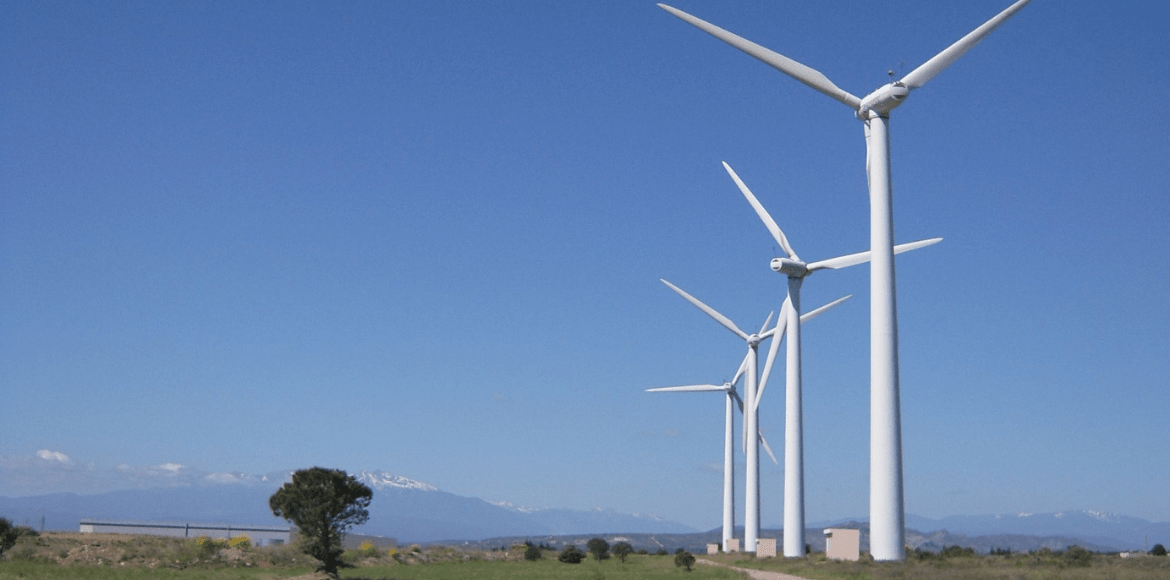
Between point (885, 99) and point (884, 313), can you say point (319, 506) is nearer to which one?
point (884, 313)

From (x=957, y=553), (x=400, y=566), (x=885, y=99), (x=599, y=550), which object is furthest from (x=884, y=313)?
(x=599, y=550)

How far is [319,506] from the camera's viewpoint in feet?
224

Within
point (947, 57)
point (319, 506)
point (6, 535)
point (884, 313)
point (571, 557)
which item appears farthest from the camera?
point (571, 557)

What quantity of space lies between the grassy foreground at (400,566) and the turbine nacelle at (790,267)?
19.8 metres

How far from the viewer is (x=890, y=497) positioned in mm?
48875

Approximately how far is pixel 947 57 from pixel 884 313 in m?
13.8

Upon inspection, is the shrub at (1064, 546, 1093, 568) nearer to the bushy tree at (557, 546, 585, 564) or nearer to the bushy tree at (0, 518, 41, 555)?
the bushy tree at (557, 546, 585, 564)

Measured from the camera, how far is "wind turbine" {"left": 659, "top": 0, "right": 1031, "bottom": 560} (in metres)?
48.7

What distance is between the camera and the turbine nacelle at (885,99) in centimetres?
5334

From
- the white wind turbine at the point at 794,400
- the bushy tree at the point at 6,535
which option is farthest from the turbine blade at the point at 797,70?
the bushy tree at the point at 6,535

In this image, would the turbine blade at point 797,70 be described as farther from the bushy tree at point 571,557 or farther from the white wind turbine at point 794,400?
the bushy tree at point 571,557

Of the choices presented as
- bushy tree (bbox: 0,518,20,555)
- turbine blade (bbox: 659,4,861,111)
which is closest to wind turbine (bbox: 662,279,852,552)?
turbine blade (bbox: 659,4,861,111)

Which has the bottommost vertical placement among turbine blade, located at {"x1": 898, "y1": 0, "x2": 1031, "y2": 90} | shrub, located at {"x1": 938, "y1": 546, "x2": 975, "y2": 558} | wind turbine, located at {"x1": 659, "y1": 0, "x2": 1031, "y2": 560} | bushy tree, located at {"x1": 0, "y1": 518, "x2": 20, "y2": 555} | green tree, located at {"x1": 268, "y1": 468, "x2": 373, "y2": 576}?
bushy tree, located at {"x1": 0, "y1": 518, "x2": 20, "y2": 555}

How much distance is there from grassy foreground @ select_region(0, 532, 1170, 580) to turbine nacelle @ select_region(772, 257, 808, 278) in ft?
64.8
